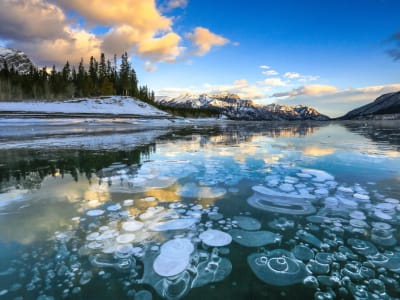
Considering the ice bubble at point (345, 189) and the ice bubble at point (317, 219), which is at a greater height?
the ice bubble at point (345, 189)

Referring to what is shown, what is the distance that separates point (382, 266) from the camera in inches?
109

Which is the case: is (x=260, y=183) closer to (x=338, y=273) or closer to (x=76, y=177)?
(x=338, y=273)

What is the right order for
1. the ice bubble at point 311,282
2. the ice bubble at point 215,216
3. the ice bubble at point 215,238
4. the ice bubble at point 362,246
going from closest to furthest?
the ice bubble at point 311,282 → the ice bubble at point 362,246 → the ice bubble at point 215,238 → the ice bubble at point 215,216

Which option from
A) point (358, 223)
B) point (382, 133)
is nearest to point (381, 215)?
point (358, 223)

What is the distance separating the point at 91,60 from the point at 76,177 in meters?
93.9

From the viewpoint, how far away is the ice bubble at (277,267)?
2567 millimetres

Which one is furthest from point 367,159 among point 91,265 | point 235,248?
point 91,265

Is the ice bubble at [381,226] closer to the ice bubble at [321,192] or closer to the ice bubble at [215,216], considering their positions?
the ice bubble at [321,192]

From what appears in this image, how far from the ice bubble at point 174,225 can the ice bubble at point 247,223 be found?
788 millimetres

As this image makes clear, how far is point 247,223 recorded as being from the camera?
3.96 m

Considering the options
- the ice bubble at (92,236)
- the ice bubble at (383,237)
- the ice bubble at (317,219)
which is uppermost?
the ice bubble at (383,237)

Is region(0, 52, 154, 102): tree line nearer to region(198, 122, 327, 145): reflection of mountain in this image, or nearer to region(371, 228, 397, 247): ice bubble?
region(198, 122, 327, 145): reflection of mountain

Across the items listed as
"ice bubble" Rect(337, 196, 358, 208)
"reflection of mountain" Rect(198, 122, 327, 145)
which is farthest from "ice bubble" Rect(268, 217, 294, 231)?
"reflection of mountain" Rect(198, 122, 327, 145)

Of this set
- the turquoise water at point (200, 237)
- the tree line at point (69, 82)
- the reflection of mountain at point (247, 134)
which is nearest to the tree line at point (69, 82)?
the tree line at point (69, 82)
